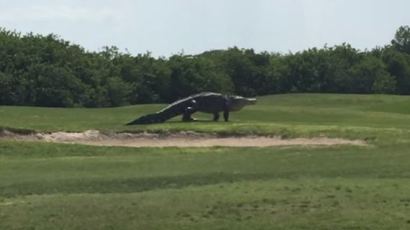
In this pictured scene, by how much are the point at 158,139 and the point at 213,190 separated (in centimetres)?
1732

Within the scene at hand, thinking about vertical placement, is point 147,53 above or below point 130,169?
above

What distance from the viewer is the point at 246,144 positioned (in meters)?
32.9

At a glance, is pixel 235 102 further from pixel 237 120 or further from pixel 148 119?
pixel 148 119

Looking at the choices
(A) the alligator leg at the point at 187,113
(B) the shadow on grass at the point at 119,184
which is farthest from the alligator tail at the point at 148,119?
(B) the shadow on grass at the point at 119,184

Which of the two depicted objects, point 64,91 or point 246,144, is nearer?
point 246,144

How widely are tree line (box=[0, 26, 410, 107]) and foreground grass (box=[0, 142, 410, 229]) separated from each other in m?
41.2

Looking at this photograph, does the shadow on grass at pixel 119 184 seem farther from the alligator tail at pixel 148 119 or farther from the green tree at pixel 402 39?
the green tree at pixel 402 39

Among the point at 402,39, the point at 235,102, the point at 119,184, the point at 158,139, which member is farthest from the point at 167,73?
the point at 402,39

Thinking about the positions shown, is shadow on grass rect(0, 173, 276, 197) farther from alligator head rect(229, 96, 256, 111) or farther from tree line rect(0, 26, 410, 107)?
tree line rect(0, 26, 410, 107)

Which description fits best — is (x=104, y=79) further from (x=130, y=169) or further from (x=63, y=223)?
(x=63, y=223)

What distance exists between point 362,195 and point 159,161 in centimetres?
1109

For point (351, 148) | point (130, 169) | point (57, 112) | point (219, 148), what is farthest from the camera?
point (57, 112)

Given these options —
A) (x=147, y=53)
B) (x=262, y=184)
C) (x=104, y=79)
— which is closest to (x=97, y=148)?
(x=262, y=184)

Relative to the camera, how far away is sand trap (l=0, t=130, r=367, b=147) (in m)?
32.8
